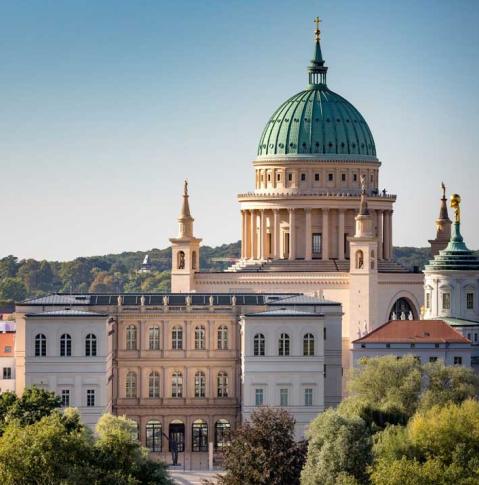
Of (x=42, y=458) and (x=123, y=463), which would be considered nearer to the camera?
(x=42, y=458)

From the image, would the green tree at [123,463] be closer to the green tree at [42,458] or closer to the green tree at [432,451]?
the green tree at [42,458]

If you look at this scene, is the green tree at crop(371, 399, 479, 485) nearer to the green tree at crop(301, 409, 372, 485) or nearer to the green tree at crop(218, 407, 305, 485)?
the green tree at crop(301, 409, 372, 485)

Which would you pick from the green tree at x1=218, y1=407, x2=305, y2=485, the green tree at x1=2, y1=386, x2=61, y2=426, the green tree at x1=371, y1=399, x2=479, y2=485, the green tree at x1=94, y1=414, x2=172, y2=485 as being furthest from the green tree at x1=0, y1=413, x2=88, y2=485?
the green tree at x1=2, y1=386, x2=61, y2=426

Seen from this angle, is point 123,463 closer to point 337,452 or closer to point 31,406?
point 337,452

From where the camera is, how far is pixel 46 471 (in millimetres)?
166000

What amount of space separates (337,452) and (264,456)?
557 centimetres

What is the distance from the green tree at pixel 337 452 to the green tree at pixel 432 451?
1213mm

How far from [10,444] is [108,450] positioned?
619 centimetres

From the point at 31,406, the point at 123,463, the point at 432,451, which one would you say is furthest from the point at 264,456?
the point at 31,406

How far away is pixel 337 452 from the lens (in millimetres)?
→ 179500

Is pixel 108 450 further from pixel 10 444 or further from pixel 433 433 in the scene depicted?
pixel 433 433

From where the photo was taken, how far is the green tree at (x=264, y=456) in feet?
597

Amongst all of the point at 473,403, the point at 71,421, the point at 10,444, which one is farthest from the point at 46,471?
the point at 473,403

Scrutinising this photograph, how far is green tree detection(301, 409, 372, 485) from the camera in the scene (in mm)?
177250
